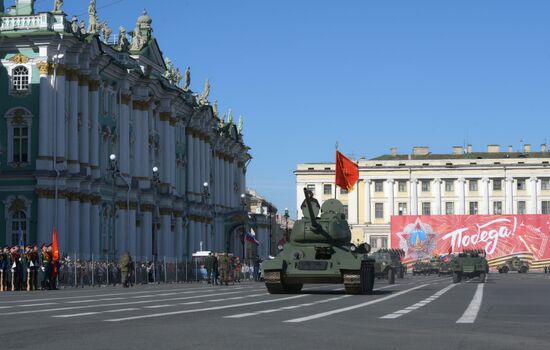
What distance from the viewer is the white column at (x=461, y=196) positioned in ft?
511

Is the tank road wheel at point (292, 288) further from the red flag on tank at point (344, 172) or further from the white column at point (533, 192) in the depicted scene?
the white column at point (533, 192)

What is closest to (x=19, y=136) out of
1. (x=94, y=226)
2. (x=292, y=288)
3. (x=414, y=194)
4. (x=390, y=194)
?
(x=94, y=226)

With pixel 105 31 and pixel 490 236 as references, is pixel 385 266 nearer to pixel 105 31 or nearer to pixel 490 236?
pixel 105 31

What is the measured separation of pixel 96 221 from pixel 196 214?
83.7 feet

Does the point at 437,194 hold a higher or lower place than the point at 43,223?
higher

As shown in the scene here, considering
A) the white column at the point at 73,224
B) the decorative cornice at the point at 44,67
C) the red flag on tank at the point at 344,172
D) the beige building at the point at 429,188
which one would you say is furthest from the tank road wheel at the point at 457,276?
the beige building at the point at 429,188

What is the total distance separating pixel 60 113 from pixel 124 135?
38.2 ft

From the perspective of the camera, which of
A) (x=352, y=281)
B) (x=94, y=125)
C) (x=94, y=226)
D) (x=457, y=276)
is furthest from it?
(x=457, y=276)

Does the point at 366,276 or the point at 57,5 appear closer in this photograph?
the point at 366,276

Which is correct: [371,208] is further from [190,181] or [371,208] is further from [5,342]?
[5,342]

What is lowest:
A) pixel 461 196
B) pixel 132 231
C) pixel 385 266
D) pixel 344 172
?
pixel 385 266

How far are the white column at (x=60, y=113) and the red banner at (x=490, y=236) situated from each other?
6798 centimetres

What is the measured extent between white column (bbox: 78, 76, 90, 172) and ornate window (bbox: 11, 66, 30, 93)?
355 centimetres

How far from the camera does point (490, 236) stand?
120938mm
